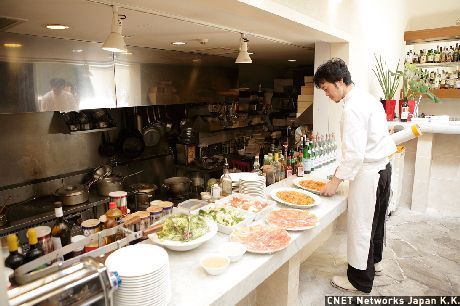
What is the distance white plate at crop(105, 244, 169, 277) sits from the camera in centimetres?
141

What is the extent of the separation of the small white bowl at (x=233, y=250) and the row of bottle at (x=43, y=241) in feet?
2.13

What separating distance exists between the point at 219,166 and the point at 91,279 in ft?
14.4

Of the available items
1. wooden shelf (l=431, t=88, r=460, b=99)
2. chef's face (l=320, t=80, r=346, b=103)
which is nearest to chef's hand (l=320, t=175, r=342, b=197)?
chef's face (l=320, t=80, r=346, b=103)

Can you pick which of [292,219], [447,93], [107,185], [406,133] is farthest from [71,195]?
[447,93]

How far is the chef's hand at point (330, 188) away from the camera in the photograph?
9.43 feet

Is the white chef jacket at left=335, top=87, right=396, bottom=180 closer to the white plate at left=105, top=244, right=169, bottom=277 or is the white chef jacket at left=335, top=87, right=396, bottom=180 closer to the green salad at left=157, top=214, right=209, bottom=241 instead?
the green salad at left=157, top=214, right=209, bottom=241

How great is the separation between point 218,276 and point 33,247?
0.91 metres

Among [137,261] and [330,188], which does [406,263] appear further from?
[137,261]

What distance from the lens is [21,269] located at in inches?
48.9

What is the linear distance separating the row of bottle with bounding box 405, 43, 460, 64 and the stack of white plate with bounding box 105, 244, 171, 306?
592 centimetres

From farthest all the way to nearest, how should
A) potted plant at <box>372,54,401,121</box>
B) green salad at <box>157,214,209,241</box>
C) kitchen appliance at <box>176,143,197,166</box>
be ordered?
kitchen appliance at <box>176,143,197,166</box>
potted plant at <box>372,54,401,121</box>
green salad at <box>157,214,209,241</box>

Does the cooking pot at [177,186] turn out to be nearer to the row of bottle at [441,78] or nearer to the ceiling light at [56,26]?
the ceiling light at [56,26]

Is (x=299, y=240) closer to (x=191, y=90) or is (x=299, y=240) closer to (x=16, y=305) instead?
(x=16, y=305)

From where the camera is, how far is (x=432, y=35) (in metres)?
5.37
